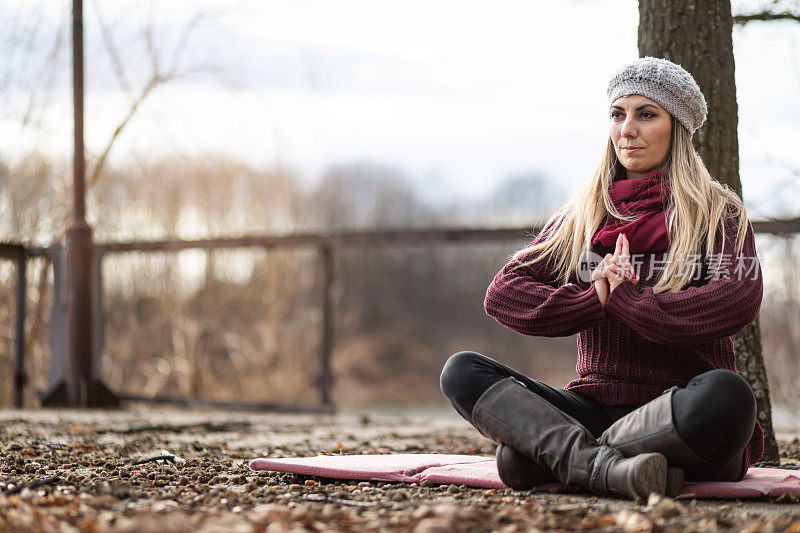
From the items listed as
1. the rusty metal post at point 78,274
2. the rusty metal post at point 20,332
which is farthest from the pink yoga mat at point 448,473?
the rusty metal post at point 20,332

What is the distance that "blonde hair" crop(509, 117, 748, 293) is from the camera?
245cm

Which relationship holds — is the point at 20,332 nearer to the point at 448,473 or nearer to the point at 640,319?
the point at 448,473

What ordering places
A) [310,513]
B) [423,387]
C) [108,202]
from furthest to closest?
[423,387], [108,202], [310,513]

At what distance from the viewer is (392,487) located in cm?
251

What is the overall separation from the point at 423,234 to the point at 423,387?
14.2m

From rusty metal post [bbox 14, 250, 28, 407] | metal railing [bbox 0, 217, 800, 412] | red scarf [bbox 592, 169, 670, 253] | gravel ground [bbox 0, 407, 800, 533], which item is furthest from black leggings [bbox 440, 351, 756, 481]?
rusty metal post [bbox 14, 250, 28, 407]

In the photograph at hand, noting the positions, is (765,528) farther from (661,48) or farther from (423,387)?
(423,387)

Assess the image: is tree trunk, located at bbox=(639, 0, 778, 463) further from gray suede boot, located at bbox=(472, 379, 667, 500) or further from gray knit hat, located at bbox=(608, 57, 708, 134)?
gray suede boot, located at bbox=(472, 379, 667, 500)

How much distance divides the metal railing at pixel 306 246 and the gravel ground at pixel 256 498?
1.46 meters

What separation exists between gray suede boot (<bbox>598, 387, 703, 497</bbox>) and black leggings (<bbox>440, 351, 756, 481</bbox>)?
2 centimetres

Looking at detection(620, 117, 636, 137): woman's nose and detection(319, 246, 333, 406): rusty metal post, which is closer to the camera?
detection(620, 117, 636, 137): woman's nose

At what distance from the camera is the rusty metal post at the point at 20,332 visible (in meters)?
5.97

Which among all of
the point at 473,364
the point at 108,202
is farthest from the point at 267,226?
the point at 473,364

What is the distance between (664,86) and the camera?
263 centimetres
